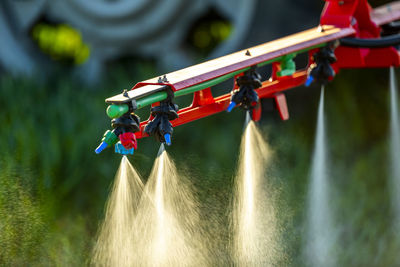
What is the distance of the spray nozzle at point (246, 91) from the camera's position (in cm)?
196

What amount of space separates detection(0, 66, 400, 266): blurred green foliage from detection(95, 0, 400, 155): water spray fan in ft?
2.25

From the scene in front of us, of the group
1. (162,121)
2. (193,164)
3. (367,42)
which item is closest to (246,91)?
(162,121)

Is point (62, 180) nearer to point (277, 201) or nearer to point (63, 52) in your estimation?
point (277, 201)

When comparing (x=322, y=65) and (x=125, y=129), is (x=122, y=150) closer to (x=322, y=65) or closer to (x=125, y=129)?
(x=125, y=129)

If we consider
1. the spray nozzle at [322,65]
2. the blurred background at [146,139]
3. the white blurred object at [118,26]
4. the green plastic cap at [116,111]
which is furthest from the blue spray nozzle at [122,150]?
the white blurred object at [118,26]

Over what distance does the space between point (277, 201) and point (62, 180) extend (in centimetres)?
112

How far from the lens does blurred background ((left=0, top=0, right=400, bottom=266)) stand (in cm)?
304

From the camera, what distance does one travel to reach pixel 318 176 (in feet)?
11.4

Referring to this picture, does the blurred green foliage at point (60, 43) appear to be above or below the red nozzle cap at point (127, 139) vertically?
above

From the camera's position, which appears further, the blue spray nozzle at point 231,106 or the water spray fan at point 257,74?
the blue spray nozzle at point 231,106

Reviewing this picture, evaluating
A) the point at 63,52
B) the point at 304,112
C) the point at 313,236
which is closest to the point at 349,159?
the point at 304,112

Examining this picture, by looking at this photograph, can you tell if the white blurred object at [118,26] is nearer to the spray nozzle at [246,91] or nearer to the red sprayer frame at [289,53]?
the red sprayer frame at [289,53]

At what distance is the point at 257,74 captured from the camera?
198cm

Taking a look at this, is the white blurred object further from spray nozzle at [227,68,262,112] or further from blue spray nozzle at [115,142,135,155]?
blue spray nozzle at [115,142,135,155]
